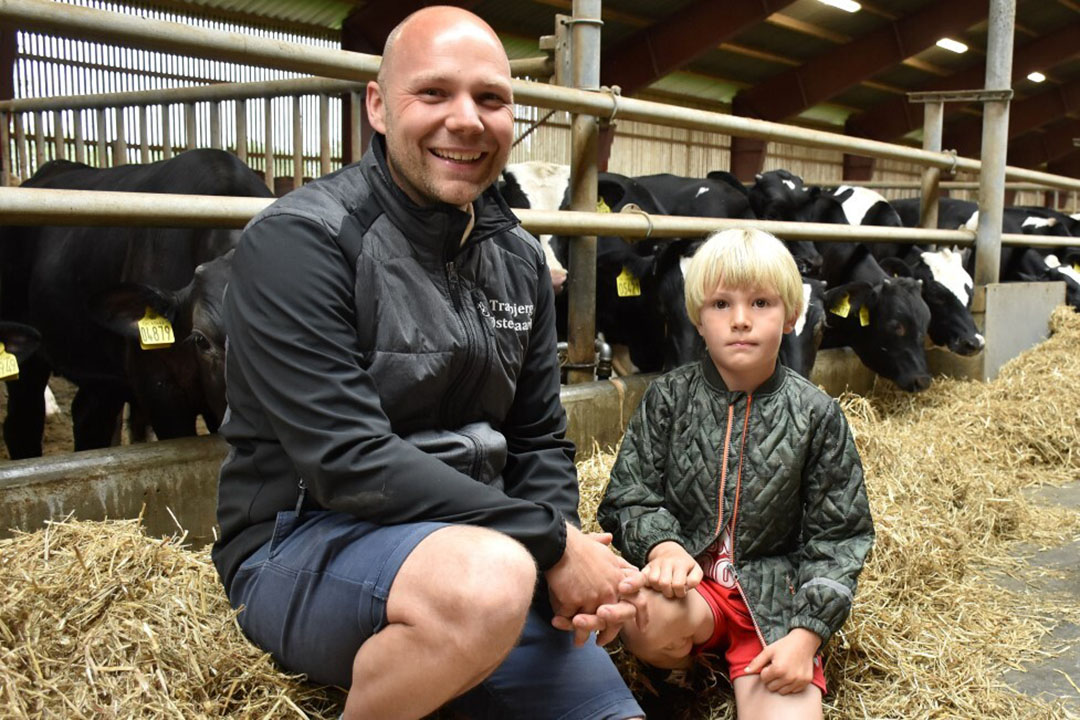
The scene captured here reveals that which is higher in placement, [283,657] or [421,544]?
[421,544]

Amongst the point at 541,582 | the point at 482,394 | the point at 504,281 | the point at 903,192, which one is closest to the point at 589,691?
the point at 541,582

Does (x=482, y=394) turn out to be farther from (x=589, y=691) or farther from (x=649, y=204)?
(x=649, y=204)

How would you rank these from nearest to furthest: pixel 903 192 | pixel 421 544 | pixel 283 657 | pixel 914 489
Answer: pixel 421 544 < pixel 283 657 < pixel 914 489 < pixel 903 192

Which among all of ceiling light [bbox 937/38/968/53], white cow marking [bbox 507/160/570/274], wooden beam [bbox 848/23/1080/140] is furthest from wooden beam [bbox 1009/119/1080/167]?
white cow marking [bbox 507/160/570/274]

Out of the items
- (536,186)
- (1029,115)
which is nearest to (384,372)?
(536,186)

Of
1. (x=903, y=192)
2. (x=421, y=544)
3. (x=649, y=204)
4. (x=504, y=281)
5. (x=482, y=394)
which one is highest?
(x=903, y=192)

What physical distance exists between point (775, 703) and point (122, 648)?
1254 mm

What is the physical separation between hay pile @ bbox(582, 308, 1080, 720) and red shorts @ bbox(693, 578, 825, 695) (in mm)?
138

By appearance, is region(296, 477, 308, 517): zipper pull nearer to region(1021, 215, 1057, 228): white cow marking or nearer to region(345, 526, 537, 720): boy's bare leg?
region(345, 526, 537, 720): boy's bare leg

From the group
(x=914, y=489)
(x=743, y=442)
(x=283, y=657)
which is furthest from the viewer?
(x=914, y=489)

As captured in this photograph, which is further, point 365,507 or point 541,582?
point 541,582

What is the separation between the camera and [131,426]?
5.05m

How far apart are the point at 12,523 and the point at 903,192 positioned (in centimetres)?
2440

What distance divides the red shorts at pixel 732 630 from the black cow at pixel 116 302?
1777mm
